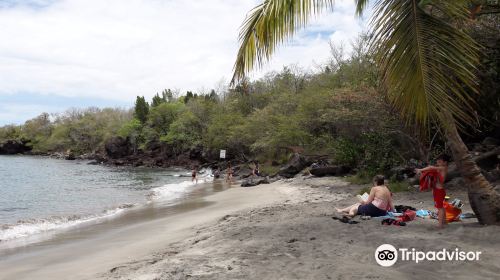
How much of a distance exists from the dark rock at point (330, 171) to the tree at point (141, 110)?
209 feet

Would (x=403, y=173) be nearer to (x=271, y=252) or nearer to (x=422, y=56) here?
(x=271, y=252)

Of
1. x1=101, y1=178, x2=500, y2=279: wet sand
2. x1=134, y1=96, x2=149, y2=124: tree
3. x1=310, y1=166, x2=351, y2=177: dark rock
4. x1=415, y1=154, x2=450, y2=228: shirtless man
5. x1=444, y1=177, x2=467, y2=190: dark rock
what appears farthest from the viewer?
x1=134, y1=96, x2=149, y2=124: tree

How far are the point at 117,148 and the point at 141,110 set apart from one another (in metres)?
10.7

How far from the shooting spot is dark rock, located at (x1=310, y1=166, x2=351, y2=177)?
2314cm

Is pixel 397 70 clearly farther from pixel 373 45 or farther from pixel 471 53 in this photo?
pixel 471 53

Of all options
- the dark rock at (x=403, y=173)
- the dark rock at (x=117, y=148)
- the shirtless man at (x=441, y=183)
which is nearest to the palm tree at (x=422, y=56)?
the shirtless man at (x=441, y=183)

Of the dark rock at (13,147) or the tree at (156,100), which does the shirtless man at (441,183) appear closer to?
the tree at (156,100)

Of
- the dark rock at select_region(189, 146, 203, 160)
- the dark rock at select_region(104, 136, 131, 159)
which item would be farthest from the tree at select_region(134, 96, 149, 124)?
the dark rock at select_region(189, 146, 203, 160)

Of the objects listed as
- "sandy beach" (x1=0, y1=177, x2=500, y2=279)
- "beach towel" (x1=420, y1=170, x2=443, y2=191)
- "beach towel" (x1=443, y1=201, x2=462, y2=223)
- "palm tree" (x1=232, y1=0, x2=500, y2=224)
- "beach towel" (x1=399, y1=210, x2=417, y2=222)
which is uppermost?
"palm tree" (x1=232, y1=0, x2=500, y2=224)

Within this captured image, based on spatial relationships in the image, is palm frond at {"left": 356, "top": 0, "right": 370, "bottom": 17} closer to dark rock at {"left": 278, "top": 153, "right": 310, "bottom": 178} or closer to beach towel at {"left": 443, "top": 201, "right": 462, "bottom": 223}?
beach towel at {"left": 443, "top": 201, "right": 462, "bottom": 223}

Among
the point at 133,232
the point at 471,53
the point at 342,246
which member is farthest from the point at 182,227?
the point at 471,53

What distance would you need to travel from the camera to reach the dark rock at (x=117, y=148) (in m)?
77.6

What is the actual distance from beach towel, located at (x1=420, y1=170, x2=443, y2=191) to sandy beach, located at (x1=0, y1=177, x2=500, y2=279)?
790mm

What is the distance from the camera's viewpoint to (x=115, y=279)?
21.0 ft
